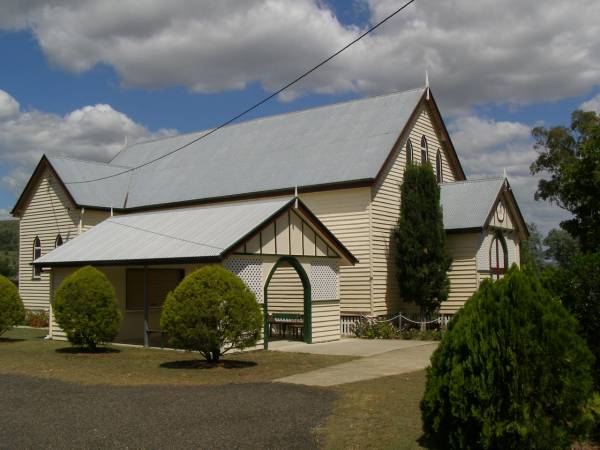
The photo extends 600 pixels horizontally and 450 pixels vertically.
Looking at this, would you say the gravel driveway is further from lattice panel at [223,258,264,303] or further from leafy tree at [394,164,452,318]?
leafy tree at [394,164,452,318]

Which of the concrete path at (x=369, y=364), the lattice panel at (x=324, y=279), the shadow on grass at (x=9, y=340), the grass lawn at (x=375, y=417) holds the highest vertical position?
the lattice panel at (x=324, y=279)

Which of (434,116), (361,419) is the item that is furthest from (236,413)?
(434,116)

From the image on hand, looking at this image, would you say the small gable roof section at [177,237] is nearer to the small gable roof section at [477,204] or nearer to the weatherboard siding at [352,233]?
the weatherboard siding at [352,233]

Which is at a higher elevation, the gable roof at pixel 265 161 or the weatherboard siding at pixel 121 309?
the gable roof at pixel 265 161

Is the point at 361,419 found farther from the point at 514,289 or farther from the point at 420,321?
the point at 420,321

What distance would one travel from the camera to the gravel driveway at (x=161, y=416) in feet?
26.9

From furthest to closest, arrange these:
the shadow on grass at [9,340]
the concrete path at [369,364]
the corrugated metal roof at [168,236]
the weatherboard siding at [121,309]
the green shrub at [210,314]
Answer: the weatherboard siding at [121,309]
the shadow on grass at [9,340]
the corrugated metal roof at [168,236]
the green shrub at [210,314]
the concrete path at [369,364]

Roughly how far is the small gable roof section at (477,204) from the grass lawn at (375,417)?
13.7 metres

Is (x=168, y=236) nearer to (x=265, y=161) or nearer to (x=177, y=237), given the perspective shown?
(x=177, y=237)

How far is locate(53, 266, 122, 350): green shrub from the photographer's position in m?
18.5

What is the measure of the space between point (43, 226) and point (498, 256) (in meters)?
21.2

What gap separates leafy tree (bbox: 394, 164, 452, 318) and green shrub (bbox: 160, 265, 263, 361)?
1011cm

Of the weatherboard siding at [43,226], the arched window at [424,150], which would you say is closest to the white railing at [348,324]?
the arched window at [424,150]

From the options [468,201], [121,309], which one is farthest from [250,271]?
[468,201]
